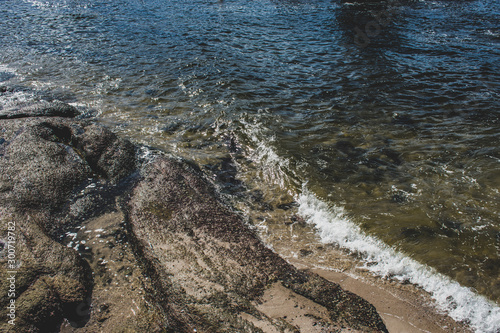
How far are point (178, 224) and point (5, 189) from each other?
2.90 meters

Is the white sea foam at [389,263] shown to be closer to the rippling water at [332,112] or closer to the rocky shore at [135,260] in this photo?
the rippling water at [332,112]

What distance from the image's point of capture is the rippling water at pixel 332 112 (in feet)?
14.5

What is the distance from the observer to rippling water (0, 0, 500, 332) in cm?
442

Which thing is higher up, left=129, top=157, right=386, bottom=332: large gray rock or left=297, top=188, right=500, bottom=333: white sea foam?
left=129, top=157, right=386, bottom=332: large gray rock

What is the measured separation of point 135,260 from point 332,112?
6429mm

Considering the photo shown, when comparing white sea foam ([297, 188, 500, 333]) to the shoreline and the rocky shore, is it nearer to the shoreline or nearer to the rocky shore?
the shoreline

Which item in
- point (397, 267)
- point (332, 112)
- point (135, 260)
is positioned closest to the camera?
point (135, 260)

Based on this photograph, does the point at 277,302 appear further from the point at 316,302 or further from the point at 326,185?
the point at 326,185

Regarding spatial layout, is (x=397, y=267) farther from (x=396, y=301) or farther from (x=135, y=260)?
(x=135, y=260)

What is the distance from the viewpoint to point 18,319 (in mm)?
2875

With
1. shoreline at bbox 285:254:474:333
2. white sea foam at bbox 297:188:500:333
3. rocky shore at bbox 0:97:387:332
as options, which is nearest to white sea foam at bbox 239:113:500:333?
white sea foam at bbox 297:188:500:333

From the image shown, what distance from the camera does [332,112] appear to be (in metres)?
8.09

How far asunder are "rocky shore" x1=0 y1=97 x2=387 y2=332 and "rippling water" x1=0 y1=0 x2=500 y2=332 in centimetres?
93

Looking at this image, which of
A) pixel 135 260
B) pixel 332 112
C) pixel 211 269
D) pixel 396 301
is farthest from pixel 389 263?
pixel 332 112
